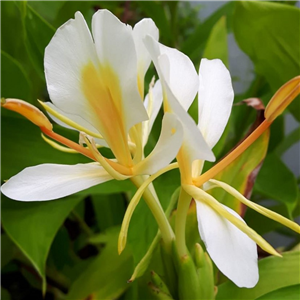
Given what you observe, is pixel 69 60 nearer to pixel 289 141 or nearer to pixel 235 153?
pixel 235 153

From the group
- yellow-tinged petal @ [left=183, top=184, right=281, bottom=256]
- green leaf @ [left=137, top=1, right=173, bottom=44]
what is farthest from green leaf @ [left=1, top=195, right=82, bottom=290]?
green leaf @ [left=137, top=1, right=173, bottom=44]

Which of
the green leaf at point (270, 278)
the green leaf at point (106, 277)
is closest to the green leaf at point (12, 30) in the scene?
the green leaf at point (106, 277)

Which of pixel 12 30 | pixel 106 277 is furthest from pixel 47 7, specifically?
pixel 106 277

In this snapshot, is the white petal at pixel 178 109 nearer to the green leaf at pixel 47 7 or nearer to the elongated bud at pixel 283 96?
the elongated bud at pixel 283 96

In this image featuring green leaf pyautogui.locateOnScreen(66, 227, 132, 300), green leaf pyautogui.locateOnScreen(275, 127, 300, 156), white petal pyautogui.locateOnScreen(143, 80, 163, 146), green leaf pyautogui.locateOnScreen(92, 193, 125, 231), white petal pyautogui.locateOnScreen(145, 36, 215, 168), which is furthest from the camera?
green leaf pyautogui.locateOnScreen(275, 127, 300, 156)

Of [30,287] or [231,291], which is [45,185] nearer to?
[231,291]

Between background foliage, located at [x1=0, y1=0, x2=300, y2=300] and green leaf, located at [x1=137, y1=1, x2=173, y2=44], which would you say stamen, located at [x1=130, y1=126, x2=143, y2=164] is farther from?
green leaf, located at [x1=137, y1=1, x2=173, y2=44]
